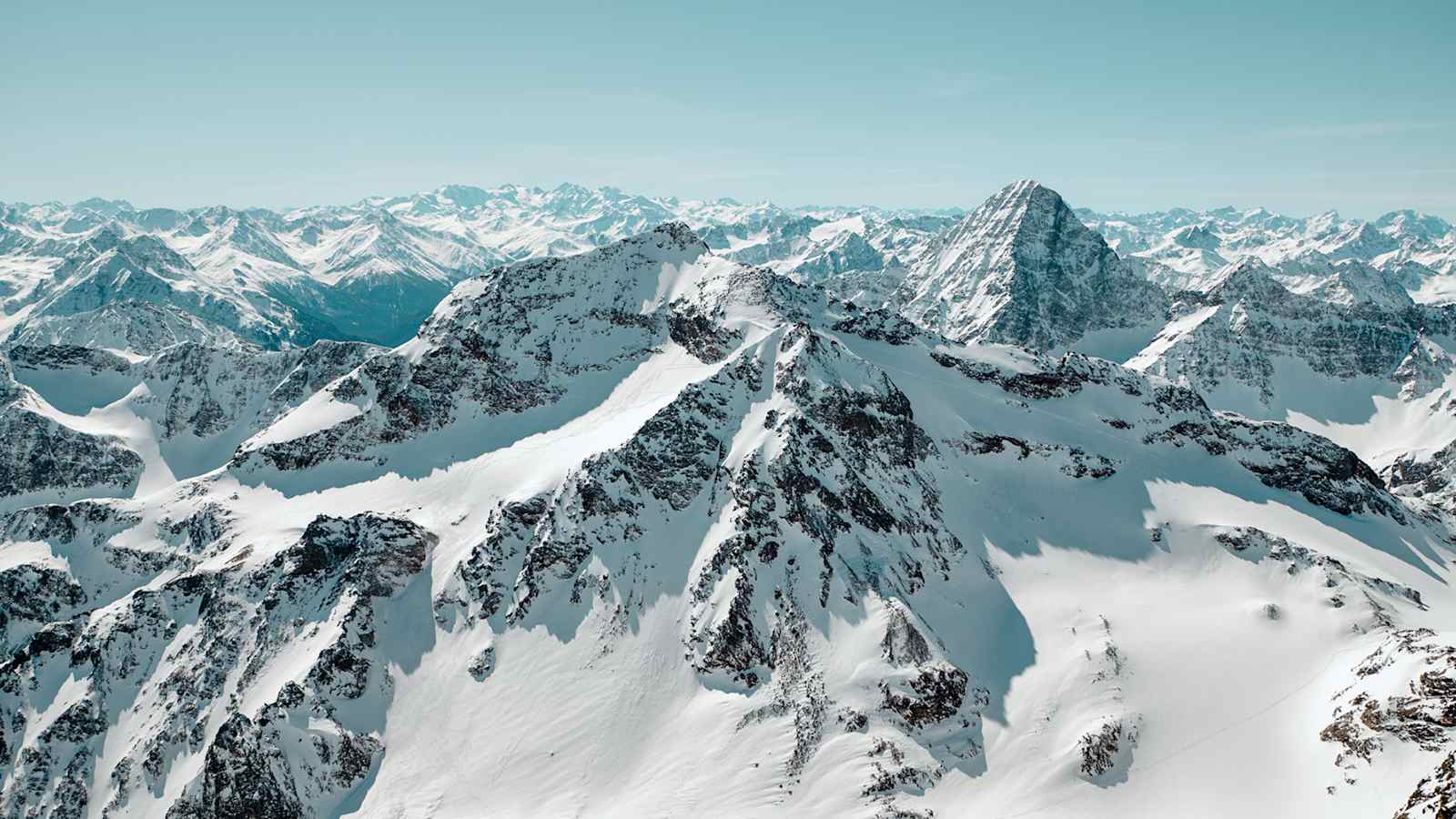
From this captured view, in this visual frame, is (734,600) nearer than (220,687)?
Yes

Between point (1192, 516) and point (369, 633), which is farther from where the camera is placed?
point (1192, 516)

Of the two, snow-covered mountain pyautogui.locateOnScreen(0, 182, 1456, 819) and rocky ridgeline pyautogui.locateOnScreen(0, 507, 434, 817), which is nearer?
snow-covered mountain pyautogui.locateOnScreen(0, 182, 1456, 819)

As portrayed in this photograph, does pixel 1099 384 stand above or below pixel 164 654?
above

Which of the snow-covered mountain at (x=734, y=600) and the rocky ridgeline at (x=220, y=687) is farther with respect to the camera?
the rocky ridgeline at (x=220, y=687)

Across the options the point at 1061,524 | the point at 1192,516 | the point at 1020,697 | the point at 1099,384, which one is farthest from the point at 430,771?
the point at 1099,384

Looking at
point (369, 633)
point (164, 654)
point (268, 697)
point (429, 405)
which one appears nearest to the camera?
point (268, 697)

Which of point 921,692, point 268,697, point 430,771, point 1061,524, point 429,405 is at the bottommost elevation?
point 430,771

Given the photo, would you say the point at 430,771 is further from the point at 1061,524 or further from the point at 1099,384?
the point at 1099,384

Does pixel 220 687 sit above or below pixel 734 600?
below
